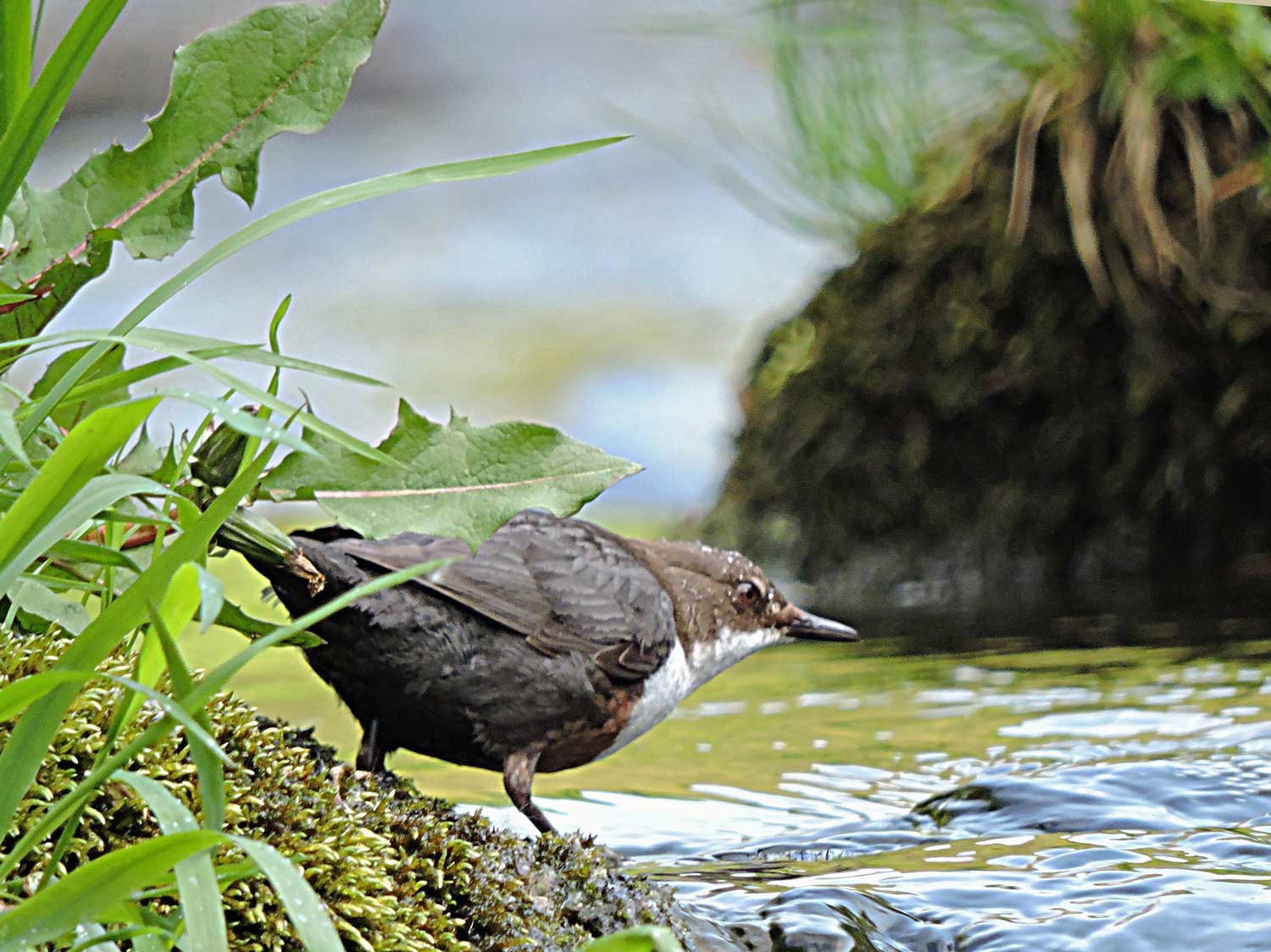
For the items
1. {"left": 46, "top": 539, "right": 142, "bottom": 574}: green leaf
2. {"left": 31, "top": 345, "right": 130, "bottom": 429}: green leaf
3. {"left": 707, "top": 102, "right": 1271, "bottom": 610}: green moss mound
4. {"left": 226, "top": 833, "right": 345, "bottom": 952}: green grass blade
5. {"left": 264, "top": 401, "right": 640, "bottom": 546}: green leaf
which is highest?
{"left": 707, "top": 102, "right": 1271, "bottom": 610}: green moss mound

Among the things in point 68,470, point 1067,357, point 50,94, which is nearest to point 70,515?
point 68,470

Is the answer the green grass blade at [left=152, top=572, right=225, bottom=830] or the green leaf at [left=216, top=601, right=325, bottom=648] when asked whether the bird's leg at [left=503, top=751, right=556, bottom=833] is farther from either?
the green grass blade at [left=152, top=572, right=225, bottom=830]

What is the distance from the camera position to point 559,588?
3221 millimetres

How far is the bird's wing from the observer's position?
117 inches

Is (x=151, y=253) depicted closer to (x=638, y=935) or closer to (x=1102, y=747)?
(x=638, y=935)

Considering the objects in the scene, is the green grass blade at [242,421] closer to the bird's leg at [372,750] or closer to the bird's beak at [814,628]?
the bird's leg at [372,750]

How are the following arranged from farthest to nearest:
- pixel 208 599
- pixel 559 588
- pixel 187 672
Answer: pixel 559 588, pixel 187 672, pixel 208 599

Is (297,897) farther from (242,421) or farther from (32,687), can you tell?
(242,421)

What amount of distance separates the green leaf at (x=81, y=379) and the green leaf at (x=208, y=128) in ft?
0.51

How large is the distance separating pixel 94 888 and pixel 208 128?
120 centimetres

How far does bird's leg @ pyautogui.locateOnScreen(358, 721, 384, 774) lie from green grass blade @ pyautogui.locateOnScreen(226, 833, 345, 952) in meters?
1.77

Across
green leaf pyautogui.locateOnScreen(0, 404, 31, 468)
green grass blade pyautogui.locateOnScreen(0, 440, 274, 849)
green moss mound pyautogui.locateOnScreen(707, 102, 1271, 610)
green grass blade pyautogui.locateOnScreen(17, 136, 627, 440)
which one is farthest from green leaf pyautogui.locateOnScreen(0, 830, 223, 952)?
green moss mound pyautogui.locateOnScreen(707, 102, 1271, 610)

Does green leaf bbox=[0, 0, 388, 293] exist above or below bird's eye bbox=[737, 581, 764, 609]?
above

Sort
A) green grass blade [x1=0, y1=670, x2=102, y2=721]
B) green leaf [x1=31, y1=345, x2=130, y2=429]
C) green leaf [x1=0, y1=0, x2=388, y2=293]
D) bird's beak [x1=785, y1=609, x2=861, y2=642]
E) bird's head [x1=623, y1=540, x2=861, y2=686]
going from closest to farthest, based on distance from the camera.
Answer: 1. green grass blade [x1=0, y1=670, x2=102, y2=721]
2. green leaf [x1=31, y1=345, x2=130, y2=429]
3. green leaf [x1=0, y1=0, x2=388, y2=293]
4. bird's head [x1=623, y1=540, x2=861, y2=686]
5. bird's beak [x1=785, y1=609, x2=861, y2=642]
